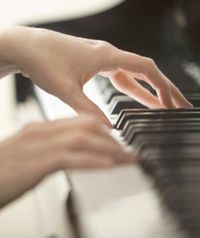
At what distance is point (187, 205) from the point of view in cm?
70

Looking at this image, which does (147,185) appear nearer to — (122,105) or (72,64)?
(72,64)

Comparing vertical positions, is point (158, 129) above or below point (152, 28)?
above

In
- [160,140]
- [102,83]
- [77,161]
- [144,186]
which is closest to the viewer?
[77,161]

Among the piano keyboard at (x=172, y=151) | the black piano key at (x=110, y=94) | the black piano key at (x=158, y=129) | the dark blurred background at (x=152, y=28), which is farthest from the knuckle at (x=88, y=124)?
the dark blurred background at (x=152, y=28)

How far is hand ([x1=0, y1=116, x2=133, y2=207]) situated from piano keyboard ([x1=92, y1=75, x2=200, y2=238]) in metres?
0.09

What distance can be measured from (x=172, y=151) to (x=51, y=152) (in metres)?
0.21

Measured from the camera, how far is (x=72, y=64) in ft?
3.03

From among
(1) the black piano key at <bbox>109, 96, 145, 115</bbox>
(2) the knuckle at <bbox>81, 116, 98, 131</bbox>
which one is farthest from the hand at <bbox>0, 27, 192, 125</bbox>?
(2) the knuckle at <bbox>81, 116, 98, 131</bbox>

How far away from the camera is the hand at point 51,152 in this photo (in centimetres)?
64

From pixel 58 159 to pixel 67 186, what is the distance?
0.76ft

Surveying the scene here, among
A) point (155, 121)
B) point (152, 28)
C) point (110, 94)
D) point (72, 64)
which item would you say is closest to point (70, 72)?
point (72, 64)

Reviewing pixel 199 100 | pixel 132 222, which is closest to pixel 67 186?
pixel 132 222

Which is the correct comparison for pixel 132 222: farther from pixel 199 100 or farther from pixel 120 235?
pixel 199 100

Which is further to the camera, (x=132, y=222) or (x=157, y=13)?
(x=157, y=13)
